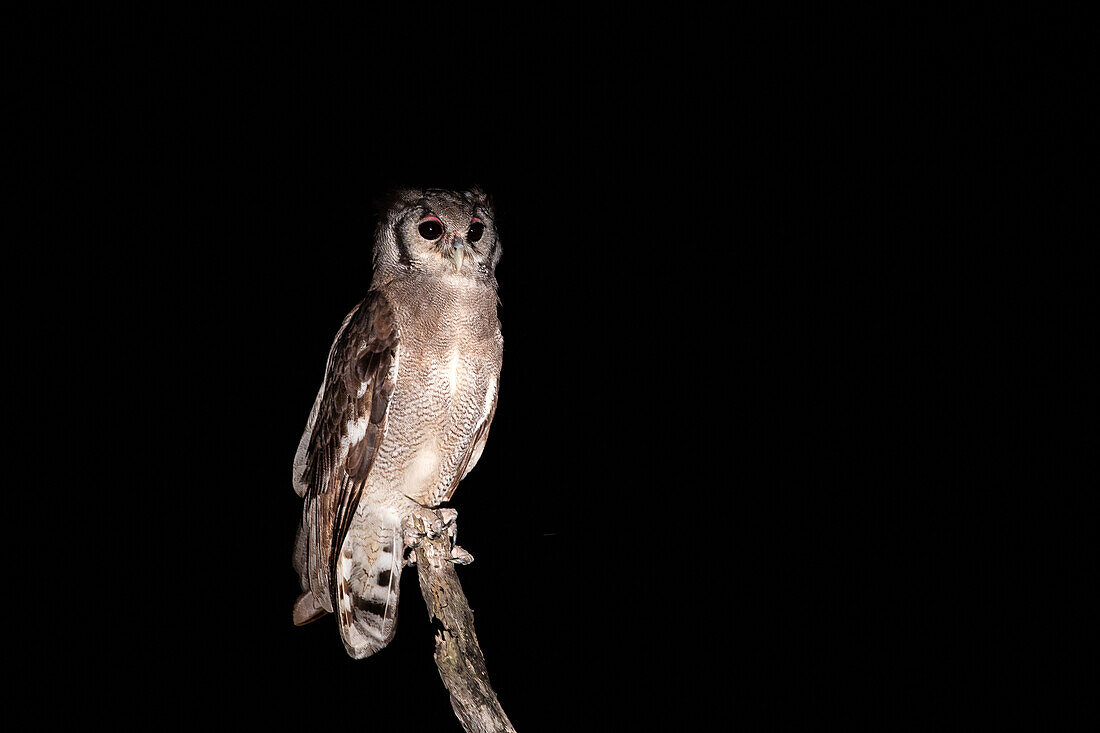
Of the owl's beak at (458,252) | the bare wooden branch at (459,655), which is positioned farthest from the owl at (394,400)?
the bare wooden branch at (459,655)

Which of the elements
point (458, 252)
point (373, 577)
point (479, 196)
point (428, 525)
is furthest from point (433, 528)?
point (479, 196)

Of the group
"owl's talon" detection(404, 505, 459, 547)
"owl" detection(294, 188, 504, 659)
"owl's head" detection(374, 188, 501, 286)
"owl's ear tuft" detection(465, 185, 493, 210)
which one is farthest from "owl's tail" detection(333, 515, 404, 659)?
"owl's ear tuft" detection(465, 185, 493, 210)

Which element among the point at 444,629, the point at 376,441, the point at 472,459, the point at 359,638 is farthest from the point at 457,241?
the point at 359,638

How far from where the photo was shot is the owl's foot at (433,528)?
1.70m

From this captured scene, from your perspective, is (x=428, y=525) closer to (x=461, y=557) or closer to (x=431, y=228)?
(x=461, y=557)

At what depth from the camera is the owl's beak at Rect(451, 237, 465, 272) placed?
1673 millimetres

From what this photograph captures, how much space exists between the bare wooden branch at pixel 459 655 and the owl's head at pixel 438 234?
2.18 feet

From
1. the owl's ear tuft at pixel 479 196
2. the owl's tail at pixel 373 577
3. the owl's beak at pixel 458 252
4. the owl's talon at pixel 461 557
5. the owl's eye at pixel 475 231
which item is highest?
the owl's ear tuft at pixel 479 196

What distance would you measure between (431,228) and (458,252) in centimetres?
8

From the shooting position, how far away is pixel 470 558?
169 centimetres

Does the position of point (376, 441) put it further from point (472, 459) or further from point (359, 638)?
point (359, 638)

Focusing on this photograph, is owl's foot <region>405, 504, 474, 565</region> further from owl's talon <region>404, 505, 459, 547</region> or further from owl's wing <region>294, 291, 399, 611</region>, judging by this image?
owl's wing <region>294, 291, 399, 611</region>

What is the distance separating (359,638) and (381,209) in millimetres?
1043

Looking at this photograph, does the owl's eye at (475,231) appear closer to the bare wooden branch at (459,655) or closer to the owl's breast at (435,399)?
the owl's breast at (435,399)
